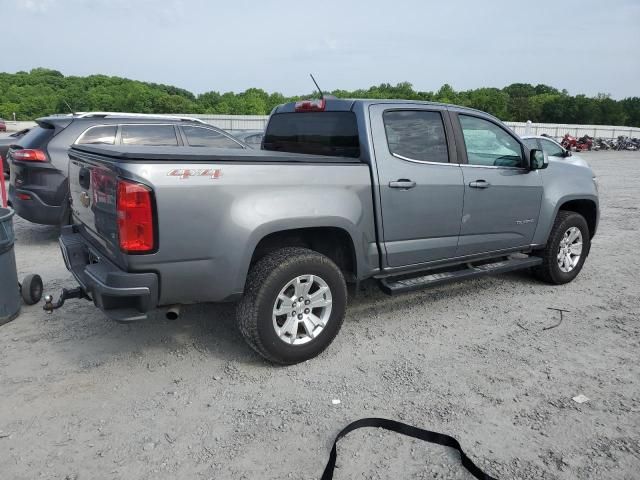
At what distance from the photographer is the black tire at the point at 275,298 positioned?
3.52m

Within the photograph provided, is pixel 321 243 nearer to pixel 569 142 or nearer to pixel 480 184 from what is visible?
pixel 480 184

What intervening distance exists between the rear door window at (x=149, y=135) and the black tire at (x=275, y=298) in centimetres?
431

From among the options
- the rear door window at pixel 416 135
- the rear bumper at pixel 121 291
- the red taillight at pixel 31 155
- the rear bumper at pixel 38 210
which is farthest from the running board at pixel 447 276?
the red taillight at pixel 31 155

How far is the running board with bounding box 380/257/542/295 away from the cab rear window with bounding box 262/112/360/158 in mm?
1113

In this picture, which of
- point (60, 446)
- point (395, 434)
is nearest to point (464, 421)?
point (395, 434)

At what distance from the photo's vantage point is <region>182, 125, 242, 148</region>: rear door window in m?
7.57

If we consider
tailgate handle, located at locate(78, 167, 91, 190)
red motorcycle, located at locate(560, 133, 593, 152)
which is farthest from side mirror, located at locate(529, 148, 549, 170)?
red motorcycle, located at locate(560, 133, 593, 152)

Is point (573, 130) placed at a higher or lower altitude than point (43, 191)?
higher

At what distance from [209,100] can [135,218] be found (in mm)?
65283

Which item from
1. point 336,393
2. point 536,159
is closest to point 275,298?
point 336,393

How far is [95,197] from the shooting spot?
3.57 meters

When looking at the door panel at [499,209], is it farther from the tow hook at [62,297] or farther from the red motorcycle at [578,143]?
the red motorcycle at [578,143]

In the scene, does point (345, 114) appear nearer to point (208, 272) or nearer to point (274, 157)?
point (274, 157)

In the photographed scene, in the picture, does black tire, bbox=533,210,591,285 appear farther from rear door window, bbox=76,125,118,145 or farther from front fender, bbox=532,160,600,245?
rear door window, bbox=76,125,118,145
